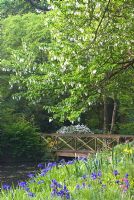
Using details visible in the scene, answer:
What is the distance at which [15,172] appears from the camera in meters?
17.2

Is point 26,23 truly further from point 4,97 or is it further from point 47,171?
point 47,171

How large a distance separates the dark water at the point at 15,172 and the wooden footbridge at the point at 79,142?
1963mm

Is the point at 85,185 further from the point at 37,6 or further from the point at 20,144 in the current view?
the point at 37,6

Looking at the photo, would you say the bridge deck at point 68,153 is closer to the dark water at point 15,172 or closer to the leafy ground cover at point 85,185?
the dark water at point 15,172

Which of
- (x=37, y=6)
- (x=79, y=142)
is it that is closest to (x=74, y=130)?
(x=79, y=142)

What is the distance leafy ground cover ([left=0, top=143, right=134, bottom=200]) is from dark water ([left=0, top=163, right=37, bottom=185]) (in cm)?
716

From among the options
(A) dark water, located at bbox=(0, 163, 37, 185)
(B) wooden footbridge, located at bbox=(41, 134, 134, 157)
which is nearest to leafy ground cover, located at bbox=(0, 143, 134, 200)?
(A) dark water, located at bbox=(0, 163, 37, 185)

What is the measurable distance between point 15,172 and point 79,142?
482 centimetres

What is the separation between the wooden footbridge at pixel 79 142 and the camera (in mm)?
19719

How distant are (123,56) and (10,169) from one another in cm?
851

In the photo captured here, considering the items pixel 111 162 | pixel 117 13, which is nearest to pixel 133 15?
pixel 117 13

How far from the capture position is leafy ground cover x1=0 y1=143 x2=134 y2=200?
516 cm

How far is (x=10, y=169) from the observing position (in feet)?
59.1

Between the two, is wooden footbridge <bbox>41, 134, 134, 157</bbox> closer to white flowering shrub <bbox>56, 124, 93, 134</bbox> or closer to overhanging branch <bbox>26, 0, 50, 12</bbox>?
white flowering shrub <bbox>56, 124, 93, 134</bbox>
